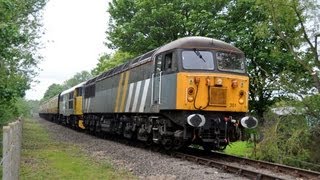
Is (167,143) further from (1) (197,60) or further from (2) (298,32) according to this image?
(2) (298,32)

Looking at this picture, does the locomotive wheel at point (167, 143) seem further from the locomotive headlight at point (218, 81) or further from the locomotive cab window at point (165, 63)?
the locomotive headlight at point (218, 81)

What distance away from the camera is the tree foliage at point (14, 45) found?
13319 mm

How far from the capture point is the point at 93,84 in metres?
29.7

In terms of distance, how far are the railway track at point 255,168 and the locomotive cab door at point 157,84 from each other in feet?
5.79

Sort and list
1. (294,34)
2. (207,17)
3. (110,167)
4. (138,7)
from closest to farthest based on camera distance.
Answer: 1. (110,167)
2. (294,34)
3. (207,17)
4. (138,7)

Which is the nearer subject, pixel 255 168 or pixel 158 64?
pixel 255 168

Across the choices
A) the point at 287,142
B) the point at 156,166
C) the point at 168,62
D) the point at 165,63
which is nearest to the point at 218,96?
the point at 168,62

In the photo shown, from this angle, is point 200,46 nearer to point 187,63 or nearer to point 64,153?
point 187,63

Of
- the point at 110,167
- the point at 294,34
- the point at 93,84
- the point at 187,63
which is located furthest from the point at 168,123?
the point at 93,84

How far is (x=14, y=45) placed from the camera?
17078mm

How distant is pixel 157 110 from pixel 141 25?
52.0ft

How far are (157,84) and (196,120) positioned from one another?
2411 mm

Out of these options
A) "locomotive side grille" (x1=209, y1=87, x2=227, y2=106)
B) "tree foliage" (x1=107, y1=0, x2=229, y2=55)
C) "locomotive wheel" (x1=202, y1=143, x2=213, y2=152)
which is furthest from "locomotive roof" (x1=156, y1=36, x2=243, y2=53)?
"tree foliage" (x1=107, y1=0, x2=229, y2=55)

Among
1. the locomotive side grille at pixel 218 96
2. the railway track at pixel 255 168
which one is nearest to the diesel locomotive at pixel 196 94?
the locomotive side grille at pixel 218 96
